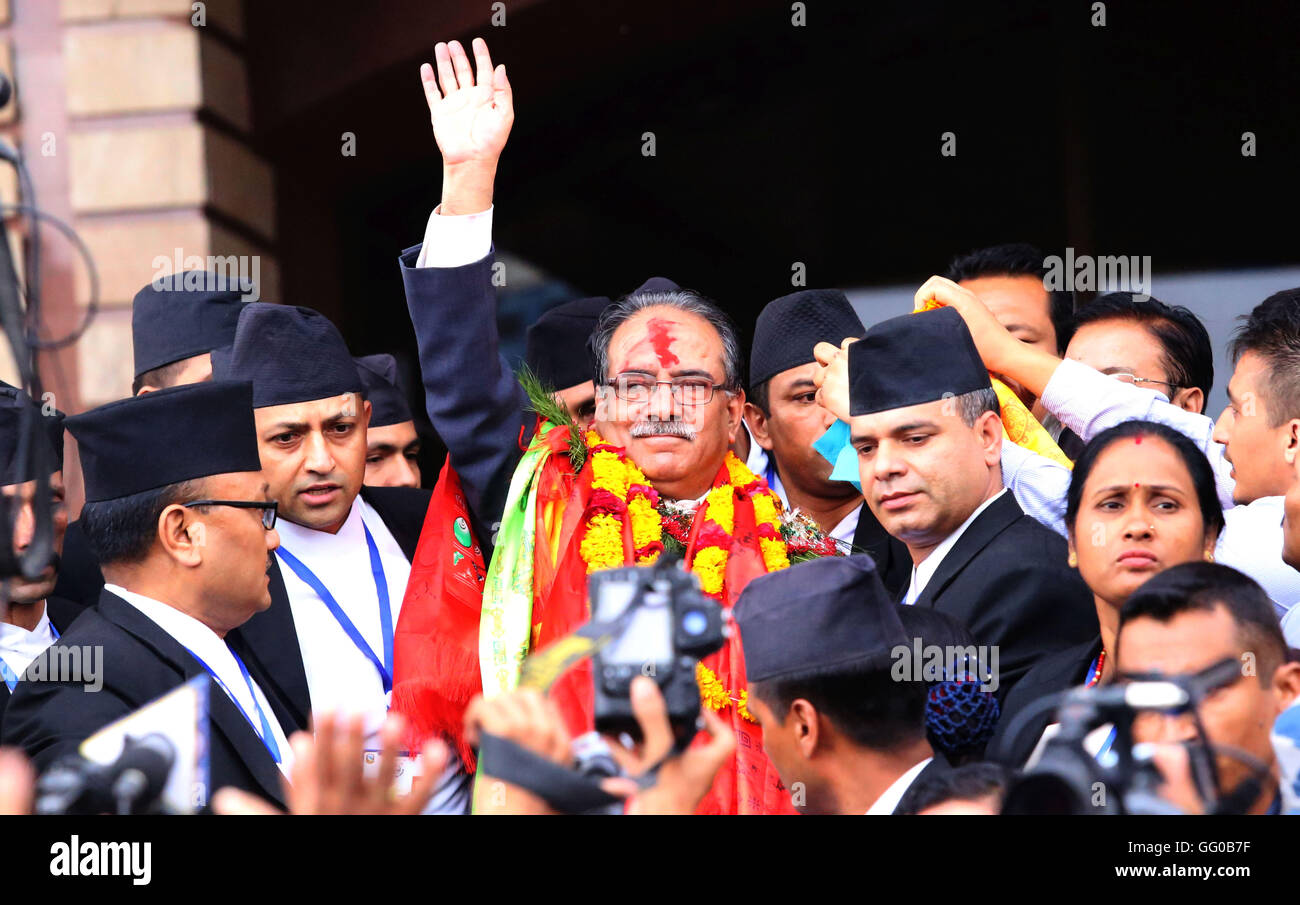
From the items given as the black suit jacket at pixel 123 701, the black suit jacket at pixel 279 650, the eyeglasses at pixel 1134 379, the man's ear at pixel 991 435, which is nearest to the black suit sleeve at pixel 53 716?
the black suit jacket at pixel 123 701

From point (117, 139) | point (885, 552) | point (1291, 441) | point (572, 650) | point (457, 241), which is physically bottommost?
point (572, 650)

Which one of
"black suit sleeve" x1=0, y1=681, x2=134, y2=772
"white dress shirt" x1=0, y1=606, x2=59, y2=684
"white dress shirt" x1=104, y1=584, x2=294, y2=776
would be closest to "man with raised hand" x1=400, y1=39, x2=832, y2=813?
"white dress shirt" x1=104, y1=584, x2=294, y2=776

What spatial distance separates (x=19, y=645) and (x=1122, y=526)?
230 cm

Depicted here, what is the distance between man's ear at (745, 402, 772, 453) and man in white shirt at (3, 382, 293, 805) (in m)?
1.42

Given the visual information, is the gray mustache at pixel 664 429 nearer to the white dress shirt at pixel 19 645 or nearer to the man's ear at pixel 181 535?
the man's ear at pixel 181 535

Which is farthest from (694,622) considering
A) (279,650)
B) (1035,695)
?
(279,650)

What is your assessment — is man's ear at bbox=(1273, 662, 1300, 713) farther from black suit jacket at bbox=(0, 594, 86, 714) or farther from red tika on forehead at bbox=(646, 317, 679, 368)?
black suit jacket at bbox=(0, 594, 86, 714)

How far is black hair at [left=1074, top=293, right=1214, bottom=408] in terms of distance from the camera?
4.14 metres

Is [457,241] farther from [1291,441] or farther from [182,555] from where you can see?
[1291,441]

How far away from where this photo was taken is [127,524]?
3305 mm

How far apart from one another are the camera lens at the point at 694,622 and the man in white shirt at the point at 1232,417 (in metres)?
1.46

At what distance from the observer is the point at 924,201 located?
21.7 ft

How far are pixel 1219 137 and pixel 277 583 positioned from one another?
4057 mm

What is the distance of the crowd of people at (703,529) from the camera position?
9.43 feet
